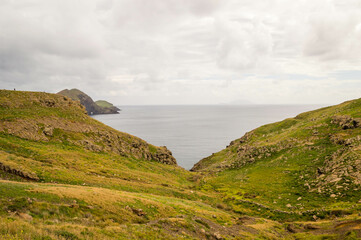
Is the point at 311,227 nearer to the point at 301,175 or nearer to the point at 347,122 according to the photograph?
the point at 301,175

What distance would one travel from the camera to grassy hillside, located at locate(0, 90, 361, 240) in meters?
19.4

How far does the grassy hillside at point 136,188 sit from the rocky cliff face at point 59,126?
0.32m

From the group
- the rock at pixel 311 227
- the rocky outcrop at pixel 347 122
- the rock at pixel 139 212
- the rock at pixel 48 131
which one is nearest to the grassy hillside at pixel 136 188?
the rock at pixel 311 227

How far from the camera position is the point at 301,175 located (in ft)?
180

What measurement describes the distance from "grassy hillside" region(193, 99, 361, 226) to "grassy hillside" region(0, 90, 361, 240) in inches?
12.1

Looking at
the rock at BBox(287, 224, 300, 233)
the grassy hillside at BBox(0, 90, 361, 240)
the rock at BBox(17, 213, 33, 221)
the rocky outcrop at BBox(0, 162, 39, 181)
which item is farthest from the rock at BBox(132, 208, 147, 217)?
the rock at BBox(287, 224, 300, 233)

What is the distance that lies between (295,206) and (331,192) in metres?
8.12

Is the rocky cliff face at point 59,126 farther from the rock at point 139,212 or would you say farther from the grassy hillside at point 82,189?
the rock at point 139,212

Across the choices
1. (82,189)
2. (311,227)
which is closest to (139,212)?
(82,189)

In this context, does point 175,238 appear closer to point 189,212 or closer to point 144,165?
point 189,212

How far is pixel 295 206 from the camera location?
42.6m

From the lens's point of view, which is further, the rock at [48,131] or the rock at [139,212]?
the rock at [48,131]

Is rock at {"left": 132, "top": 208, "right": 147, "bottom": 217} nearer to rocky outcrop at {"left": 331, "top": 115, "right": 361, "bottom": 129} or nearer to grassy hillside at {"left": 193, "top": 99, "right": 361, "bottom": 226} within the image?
grassy hillside at {"left": 193, "top": 99, "right": 361, "bottom": 226}

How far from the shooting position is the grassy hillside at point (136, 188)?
63.8 feet
